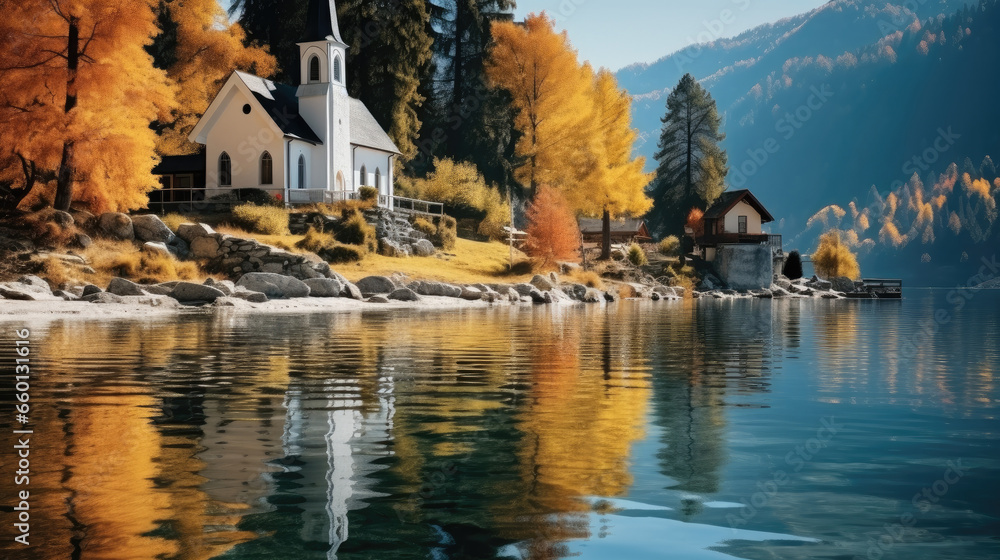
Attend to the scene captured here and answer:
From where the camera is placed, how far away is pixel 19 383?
922cm

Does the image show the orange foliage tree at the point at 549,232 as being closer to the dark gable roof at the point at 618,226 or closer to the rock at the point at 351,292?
the rock at the point at 351,292

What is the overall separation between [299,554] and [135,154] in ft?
104

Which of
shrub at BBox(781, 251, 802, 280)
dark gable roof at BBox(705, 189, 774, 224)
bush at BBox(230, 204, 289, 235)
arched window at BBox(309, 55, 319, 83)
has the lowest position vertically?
shrub at BBox(781, 251, 802, 280)

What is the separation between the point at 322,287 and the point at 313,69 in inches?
840

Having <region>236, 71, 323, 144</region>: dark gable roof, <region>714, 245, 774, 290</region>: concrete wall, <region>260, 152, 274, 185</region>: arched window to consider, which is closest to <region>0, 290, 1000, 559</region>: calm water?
<region>260, 152, 274, 185</region>: arched window

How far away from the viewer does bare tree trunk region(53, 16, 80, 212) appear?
3158 centimetres

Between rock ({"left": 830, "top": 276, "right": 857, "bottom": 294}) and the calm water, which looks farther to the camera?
rock ({"left": 830, "top": 276, "right": 857, "bottom": 294})

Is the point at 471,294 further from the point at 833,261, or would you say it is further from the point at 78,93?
the point at 833,261

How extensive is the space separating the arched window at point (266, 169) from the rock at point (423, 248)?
30.1 feet

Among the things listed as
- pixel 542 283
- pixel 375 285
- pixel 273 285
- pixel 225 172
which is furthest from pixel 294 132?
pixel 273 285

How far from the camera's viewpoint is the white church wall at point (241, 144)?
45.9 meters

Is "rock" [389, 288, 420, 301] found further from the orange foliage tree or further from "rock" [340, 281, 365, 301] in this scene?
the orange foliage tree

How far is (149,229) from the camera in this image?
109 feet

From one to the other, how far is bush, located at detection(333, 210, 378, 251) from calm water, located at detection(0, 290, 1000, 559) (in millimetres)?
27811
